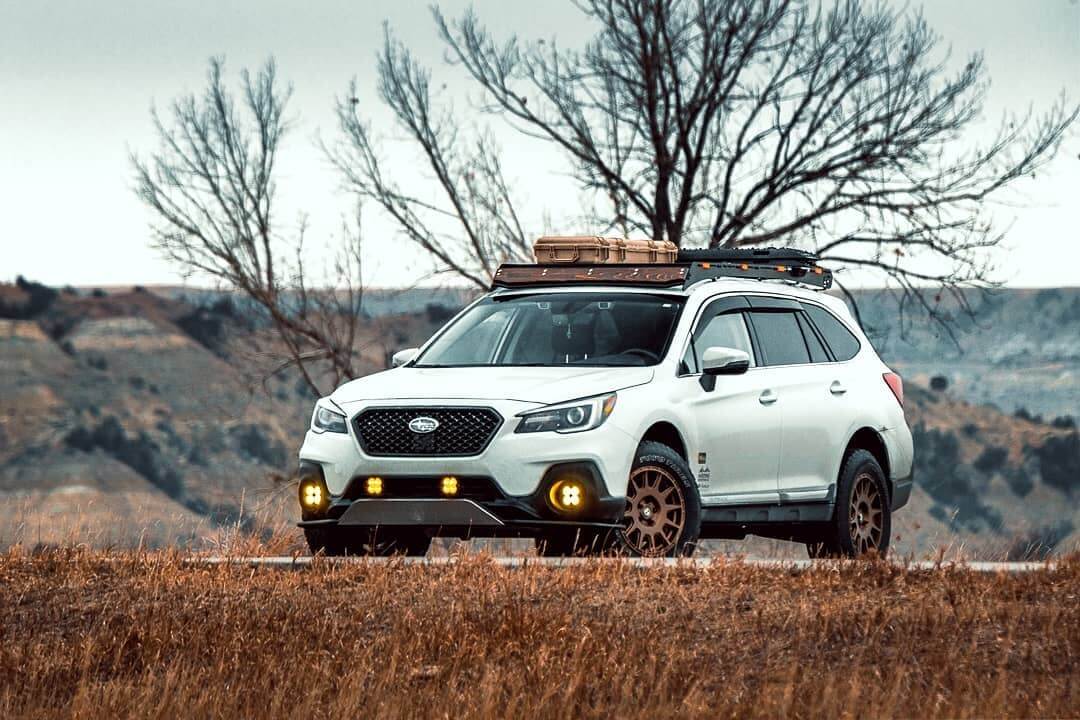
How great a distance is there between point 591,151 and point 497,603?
19.9m

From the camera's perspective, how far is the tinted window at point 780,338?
44.5ft

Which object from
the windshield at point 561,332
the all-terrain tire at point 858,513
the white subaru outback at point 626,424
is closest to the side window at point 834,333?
the white subaru outback at point 626,424

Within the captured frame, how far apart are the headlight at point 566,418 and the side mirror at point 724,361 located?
1.08 metres

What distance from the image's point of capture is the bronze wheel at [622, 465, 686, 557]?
38.9 feet

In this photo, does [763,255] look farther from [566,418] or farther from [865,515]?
[566,418]

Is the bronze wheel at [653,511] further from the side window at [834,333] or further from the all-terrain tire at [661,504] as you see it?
the side window at [834,333]

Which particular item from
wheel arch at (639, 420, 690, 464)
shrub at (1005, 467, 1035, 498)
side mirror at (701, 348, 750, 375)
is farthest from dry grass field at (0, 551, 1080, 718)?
shrub at (1005, 467, 1035, 498)

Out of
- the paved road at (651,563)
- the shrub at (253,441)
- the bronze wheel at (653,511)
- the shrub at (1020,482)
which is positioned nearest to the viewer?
the paved road at (651,563)

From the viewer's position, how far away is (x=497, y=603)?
33.1 feet

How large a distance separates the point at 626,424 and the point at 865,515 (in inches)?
125

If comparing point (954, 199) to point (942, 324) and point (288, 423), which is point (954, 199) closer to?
point (942, 324)

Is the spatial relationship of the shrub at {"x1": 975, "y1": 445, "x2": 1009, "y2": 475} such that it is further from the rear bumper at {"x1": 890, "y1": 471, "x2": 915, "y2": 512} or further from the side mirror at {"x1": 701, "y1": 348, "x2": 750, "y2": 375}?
the side mirror at {"x1": 701, "y1": 348, "x2": 750, "y2": 375}

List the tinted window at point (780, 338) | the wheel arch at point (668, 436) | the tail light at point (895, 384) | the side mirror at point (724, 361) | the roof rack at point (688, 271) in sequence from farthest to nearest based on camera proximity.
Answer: the tail light at point (895, 384), the tinted window at point (780, 338), the roof rack at point (688, 271), the side mirror at point (724, 361), the wheel arch at point (668, 436)

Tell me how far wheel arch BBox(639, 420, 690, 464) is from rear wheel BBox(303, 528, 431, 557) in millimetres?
1519
